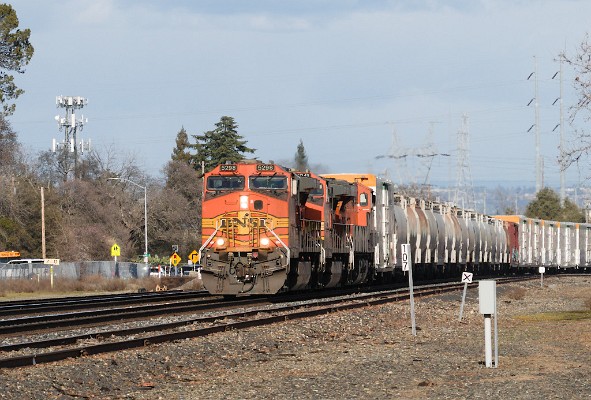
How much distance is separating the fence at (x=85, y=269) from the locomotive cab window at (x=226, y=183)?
3289 cm

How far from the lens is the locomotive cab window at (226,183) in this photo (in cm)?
3006

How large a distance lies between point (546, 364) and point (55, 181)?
119914 mm

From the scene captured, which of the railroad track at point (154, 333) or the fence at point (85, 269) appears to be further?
the fence at point (85, 269)

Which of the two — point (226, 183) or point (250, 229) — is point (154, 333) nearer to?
point (250, 229)

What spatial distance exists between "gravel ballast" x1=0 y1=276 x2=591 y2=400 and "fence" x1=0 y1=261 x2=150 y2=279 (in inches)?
1580

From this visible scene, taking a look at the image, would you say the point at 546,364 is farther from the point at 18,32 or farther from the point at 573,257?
the point at 573,257

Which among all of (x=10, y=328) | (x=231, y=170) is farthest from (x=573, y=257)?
(x=10, y=328)

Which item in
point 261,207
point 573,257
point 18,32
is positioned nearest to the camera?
point 261,207

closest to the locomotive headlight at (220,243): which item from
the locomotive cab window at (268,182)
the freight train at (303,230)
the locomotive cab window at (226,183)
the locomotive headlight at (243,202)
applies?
the freight train at (303,230)

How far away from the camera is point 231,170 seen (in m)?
30.4

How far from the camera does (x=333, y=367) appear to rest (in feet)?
52.1

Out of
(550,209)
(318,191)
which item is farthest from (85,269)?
(550,209)

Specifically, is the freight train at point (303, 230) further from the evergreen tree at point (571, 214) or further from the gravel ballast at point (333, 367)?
the evergreen tree at point (571, 214)

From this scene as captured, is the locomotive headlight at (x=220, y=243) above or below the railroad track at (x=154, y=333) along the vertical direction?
above
